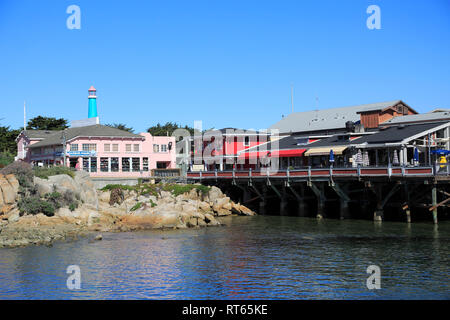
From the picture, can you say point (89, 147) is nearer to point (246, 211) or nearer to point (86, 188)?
point (86, 188)

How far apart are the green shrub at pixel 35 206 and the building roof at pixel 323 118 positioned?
→ 3441 centimetres

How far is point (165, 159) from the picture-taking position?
6825 centimetres

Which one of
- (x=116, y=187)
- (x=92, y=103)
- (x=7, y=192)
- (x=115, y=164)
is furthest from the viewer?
(x=92, y=103)

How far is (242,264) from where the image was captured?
2722cm

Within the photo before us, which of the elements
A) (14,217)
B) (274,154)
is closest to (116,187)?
(14,217)

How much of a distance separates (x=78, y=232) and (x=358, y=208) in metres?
26.5

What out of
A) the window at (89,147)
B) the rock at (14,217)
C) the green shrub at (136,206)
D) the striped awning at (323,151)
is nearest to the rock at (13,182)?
the rock at (14,217)

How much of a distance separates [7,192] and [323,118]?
134 feet

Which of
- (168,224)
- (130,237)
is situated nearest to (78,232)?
(130,237)

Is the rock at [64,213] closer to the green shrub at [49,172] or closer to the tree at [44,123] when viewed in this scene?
the green shrub at [49,172]

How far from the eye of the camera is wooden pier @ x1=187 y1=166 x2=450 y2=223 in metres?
39.3

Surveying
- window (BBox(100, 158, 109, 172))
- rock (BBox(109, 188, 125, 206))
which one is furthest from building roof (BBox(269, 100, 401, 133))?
rock (BBox(109, 188, 125, 206))

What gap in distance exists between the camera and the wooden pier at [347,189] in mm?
39344
